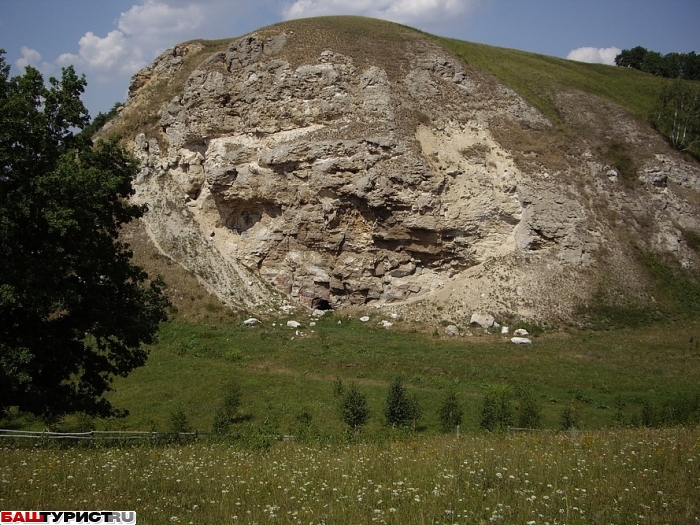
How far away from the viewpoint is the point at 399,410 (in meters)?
18.2

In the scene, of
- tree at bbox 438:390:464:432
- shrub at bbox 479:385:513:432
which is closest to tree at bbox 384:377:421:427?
tree at bbox 438:390:464:432

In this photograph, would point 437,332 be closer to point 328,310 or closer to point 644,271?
point 328,310

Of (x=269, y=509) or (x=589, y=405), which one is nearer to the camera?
(x=269, y=509)

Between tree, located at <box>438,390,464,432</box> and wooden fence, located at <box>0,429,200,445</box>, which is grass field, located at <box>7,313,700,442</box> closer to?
tree, located at <box>438,390,464,432</box>

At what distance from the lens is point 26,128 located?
13617 millimetres

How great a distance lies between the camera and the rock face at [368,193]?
1395 inches

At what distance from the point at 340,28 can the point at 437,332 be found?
25.5 m

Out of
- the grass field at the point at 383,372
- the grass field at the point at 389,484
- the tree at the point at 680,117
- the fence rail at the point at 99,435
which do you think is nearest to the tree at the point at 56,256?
the fence rail at the point at 99,435

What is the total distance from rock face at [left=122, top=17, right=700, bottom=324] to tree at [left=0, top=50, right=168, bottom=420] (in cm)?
1973

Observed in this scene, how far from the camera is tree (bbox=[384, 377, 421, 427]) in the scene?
18.1 m

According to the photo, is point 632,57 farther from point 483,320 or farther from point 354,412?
point 354,412

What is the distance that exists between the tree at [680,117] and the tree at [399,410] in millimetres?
38460

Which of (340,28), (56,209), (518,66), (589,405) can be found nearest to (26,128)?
(56,209)

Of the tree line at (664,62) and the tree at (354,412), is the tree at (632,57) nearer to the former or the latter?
the tree line at (664,62)
